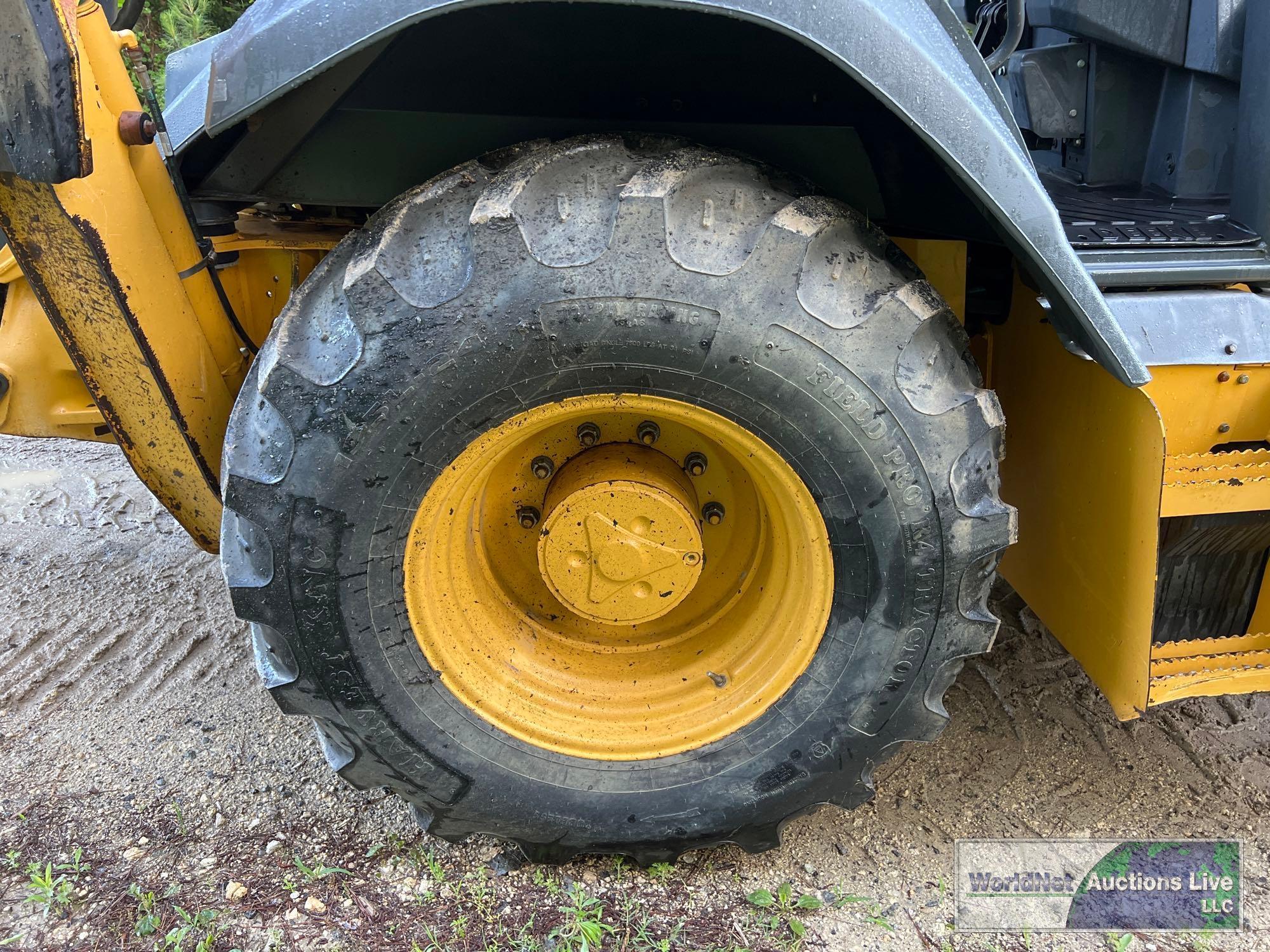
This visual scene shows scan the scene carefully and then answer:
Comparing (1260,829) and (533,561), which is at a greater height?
(533,561)

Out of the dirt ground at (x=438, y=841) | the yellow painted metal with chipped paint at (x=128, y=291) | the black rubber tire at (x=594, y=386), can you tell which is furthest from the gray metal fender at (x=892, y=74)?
the dirt ground at (x=438, y=841)

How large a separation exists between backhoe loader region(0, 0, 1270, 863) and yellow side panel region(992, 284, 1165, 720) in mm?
11

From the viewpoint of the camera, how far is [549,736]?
1.83m

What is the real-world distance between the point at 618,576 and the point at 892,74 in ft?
3.32

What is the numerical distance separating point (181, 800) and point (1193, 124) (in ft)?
9.53

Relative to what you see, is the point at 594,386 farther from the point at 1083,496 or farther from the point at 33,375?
the point at 33,375

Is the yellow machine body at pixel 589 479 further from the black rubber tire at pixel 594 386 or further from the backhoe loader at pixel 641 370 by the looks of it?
the black rubber tire at pixel 594 386

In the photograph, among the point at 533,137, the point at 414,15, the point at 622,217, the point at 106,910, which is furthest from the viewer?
the point at 106,910

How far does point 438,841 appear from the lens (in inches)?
80.4

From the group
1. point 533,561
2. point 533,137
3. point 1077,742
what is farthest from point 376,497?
point 1077,742

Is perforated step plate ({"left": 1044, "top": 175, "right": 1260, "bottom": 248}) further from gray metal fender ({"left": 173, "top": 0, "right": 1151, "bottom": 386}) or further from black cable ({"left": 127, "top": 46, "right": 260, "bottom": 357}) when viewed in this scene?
black cable ({"left": 127, "top": 46, "right": 260, "bottom": 357})

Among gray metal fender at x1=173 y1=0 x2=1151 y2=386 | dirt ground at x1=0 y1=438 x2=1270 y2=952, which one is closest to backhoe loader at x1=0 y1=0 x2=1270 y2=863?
gray metal fender at x1=173 y1=0 x2=1151 y2=386

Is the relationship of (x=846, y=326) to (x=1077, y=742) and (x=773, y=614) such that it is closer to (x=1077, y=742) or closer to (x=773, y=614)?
(x=773, y=614)

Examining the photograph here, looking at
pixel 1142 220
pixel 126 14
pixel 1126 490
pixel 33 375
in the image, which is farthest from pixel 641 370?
pixel 33 375
